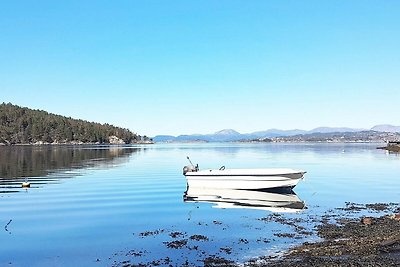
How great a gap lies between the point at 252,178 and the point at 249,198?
3.10 meters

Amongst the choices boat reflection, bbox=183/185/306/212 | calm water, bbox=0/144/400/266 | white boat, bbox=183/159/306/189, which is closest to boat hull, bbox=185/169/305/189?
white boat, bbox=183/159/306/189

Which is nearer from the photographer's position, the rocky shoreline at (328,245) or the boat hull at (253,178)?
the rocky shoreline at (328,245)

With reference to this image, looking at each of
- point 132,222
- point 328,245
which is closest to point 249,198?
point 132,222

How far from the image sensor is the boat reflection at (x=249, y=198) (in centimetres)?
3366

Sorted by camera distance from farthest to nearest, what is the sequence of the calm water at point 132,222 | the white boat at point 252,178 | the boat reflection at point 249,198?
the white boat at point 252,178 < the boat reflection at point 249,198 < the calm water at point 132,222

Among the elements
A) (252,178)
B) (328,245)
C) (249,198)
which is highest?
(252,178)

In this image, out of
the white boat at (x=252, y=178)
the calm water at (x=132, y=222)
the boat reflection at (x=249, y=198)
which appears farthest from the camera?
the white boat at (x=252, y=178)

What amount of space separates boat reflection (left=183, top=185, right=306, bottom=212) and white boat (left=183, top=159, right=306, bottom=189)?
2.19ft

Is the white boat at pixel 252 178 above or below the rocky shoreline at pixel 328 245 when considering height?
above

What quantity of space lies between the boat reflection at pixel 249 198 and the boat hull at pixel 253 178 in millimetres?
705

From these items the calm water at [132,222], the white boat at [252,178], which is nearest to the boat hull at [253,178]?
the white boat at [252,178]

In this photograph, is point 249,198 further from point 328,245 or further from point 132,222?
point 328,245

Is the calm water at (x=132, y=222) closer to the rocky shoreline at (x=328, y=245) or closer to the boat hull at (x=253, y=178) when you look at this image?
the rocky shoreline at (x=328, y=245)

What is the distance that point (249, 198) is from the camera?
3822 centimetres
